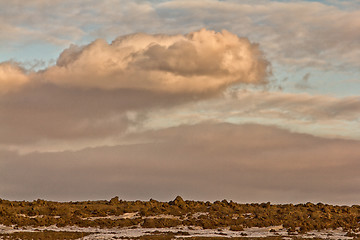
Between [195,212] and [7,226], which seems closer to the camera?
[7,226]

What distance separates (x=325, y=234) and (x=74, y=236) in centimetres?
3533

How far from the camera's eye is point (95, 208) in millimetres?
93438

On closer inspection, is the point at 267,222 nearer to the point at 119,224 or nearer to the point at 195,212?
the point at 195,212

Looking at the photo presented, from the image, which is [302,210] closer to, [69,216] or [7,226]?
[69,216]

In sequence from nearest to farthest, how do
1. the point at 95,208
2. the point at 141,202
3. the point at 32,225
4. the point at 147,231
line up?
the point at 147,231, the point at 32,225, the point at 95,208, the point at 141,202

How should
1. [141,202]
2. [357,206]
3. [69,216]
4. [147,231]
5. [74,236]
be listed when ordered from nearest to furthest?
[74,236], [147,231], [69,216], [141,202], [357,206]

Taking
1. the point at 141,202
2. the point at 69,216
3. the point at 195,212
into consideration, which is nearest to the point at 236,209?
the point at 195,212

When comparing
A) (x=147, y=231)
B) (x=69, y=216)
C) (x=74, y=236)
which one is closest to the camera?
(x=74, y=236)

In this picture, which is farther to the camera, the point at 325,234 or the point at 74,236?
the point at 325,234

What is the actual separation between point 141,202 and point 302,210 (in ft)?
102

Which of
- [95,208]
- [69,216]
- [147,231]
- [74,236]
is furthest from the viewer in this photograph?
[95,208]

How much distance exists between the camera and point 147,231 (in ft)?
246

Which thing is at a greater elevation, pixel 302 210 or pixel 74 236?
pixel 302 210

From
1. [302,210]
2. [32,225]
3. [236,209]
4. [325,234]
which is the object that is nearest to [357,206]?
[302,210]
